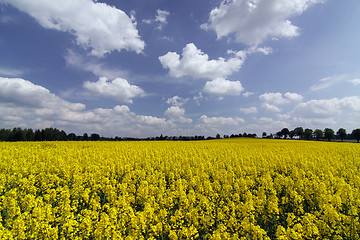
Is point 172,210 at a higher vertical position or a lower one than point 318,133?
lower

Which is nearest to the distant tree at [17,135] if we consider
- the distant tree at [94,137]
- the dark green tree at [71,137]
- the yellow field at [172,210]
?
the dark green tree at [71,137]

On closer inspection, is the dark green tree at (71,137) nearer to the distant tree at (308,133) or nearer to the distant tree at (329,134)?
the distant tree at (308,133)

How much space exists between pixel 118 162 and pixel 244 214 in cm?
935

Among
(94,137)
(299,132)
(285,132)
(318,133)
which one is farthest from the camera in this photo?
(285,132)

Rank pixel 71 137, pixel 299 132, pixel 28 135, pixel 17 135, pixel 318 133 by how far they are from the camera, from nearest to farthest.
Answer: pixel 17 135 < pixel 28 135 < pixel 71 137 < pixel 318 133 < pixel 299 132

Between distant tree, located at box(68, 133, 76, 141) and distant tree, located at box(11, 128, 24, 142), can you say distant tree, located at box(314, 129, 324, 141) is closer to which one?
distant tree, located at box(68, 133, 76, 141)

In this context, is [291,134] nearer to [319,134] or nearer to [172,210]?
[319,134]

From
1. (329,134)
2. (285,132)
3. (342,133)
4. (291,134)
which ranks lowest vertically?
(329,134)

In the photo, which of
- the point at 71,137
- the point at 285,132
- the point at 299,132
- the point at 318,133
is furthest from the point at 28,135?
the point at 318,133

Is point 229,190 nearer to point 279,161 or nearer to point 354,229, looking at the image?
point 354,229

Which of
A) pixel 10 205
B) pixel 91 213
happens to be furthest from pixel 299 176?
pixel 10 205

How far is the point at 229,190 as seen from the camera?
779 cm

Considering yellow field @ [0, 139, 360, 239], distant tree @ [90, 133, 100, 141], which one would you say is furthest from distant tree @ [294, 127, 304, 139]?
yellow field @ [0, 139, 360, 239]

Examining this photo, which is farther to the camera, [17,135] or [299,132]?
[299,132]
